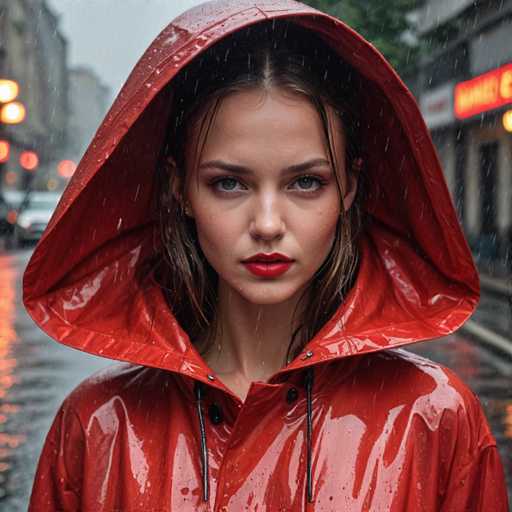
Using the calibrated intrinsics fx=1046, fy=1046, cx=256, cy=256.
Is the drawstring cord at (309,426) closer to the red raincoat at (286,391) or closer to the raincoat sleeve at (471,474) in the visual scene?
the red raincoat at (286,391)

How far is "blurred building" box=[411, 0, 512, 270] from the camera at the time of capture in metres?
22.4

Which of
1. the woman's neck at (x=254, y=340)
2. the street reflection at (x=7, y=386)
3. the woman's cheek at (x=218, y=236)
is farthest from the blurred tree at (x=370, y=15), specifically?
the street reflection at (x=7, y=386)

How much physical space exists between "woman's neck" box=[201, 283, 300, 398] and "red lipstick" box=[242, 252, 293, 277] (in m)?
0.23

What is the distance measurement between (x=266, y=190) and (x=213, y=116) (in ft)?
0.57

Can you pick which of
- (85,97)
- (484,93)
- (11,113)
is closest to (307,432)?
(11,113)

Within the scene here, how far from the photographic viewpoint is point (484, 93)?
21.7m

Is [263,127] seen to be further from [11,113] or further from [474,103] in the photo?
[474,103]

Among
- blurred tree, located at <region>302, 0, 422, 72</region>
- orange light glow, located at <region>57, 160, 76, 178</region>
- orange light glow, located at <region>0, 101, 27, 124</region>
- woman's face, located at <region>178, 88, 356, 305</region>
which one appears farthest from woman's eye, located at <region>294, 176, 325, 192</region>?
orange light glow, located at <region>57, 160, 76, 178</region>

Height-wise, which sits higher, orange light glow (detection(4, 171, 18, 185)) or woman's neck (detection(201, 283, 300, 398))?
woman's neck (detection(201, 283, 300, 398))

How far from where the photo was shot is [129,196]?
87.3 inches

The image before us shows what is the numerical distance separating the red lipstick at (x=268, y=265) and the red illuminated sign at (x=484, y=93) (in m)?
17.6

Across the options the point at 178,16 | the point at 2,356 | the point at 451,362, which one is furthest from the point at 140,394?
the point at 2,356

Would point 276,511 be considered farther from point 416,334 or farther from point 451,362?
point 451,362

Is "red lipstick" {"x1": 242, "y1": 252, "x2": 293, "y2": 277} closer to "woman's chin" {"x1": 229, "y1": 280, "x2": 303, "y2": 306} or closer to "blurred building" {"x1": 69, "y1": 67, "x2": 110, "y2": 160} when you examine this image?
"woman's chin" {"x1": 229, "y1": 280, "x2": 303, "y2": 306}
